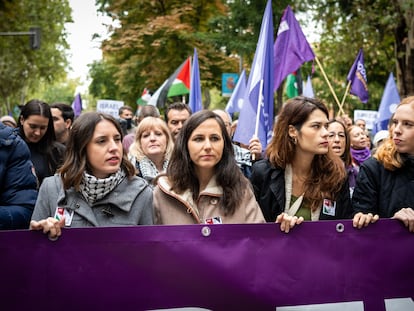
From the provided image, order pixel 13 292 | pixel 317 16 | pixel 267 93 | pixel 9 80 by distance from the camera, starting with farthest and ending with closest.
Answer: pixel 9 80
pixel 317 16
pixel 267 93
pixel 13 292

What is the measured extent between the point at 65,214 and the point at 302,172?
180cm

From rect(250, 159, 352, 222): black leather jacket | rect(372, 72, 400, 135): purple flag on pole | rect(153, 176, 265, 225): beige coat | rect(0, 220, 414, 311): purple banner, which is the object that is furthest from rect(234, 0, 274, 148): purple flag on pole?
rect(372, 72, 400, 135): purple flag on pole

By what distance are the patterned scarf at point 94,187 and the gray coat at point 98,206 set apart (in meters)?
0.03

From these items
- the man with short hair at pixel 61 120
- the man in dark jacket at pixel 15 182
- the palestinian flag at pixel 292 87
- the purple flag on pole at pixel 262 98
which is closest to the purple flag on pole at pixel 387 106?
the palestinian flag at pixel 292 87

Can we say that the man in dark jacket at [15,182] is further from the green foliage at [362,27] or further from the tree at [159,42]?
the tree at [159,42]

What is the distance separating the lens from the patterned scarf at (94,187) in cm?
353

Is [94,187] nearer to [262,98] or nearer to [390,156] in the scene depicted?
[390,156]

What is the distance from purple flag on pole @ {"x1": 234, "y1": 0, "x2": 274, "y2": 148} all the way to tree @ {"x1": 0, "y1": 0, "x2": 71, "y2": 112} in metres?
17.6

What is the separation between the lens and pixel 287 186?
14.2 ft

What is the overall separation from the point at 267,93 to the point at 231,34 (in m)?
16.2

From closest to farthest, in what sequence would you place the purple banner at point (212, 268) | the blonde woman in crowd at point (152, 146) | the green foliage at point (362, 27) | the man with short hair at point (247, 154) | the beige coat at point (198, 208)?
the purple banner at point (212, 268)
the beige coat at point (198, 208)
the blonde woman in crowd at point (152, 146)
the man with short hair at point (247, 154)
the green foliage at point (362, 27)

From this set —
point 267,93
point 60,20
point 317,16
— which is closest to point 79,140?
point 267,93

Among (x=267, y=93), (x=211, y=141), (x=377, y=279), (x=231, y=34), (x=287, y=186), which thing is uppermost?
(x=231, y=34)

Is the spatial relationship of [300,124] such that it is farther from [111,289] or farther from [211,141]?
[111,289]
